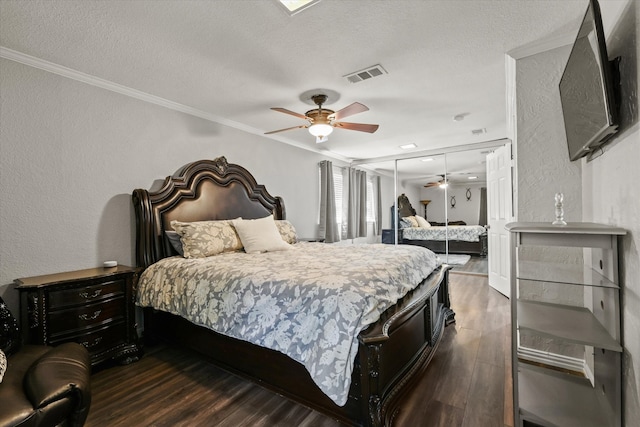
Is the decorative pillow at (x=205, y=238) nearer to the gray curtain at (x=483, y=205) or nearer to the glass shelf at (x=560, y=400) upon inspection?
A: the glass shelf at (x=560, y=400)

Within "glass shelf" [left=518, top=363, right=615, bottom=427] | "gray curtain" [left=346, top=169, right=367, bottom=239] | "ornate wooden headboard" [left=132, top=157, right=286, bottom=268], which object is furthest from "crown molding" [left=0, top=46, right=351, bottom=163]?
"glass shelf" [left=518, top=363, right=615, bottom=427]

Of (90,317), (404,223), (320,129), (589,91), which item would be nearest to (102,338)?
(90,317)

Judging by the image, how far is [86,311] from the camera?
87.4 inches

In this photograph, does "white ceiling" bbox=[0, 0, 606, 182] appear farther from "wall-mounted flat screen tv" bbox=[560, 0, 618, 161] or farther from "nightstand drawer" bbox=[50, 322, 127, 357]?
"nightstand drawer" bbox=[50, 322, 127, 357]

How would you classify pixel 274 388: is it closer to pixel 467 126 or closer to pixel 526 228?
pixel 526 228

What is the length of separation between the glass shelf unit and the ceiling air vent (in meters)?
1.72

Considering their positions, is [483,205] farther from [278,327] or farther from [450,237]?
[278,327]

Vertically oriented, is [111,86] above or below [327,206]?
above

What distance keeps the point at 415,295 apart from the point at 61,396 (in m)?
2.06

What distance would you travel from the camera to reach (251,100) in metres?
3.25

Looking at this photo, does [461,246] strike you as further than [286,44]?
Yes

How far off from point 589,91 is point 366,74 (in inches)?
65.1

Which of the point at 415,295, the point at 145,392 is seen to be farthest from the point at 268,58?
the point at 145,392

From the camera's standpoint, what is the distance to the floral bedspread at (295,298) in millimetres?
1529
